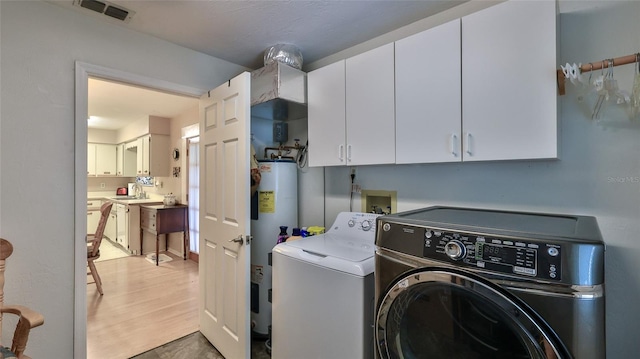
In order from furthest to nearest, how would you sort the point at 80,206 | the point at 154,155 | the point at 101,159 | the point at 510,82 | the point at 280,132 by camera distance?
the point at 101,159
the point at 154,155
the point at 280,132
the point at 80,206
the point at 510,82

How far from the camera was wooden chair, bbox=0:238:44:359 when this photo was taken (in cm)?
128

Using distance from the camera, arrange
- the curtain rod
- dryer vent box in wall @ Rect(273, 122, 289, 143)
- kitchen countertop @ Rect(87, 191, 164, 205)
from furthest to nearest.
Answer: kitchen countertop @ Rect(87, 191, 164, 205) < dryer vent box in wall @ Rect(273, 122, 289, 143) < the curtain rod

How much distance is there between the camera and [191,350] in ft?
6.86

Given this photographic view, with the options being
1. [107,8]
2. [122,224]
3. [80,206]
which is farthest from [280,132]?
[122,224]

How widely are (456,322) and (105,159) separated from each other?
712 cm

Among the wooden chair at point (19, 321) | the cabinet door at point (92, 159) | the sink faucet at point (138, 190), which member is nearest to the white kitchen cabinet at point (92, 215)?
the cabinet door at point (92, 159)

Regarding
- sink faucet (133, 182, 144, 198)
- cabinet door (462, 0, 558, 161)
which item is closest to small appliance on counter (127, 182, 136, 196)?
sink faucet (133, 182, 144, 198)

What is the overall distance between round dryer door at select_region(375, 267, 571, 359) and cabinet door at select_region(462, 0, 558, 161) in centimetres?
66

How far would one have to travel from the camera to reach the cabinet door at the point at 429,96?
1348 mm

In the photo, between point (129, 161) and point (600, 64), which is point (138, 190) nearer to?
point (129, 161)

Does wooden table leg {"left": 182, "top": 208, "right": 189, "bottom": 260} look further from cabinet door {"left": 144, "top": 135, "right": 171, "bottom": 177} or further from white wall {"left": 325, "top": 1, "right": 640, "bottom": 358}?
white wall {"left": 325, "top": 1, "right": 640, "bottom": 358}

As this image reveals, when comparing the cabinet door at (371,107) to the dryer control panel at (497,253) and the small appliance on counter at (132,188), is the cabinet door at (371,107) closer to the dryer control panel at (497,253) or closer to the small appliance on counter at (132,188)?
the dryer control panel at (497,253)

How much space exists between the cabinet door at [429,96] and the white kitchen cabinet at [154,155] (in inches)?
177

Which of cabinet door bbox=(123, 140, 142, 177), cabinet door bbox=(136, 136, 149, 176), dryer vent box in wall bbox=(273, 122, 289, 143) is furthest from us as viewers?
cabinet door bbox=(123, 140, 142, 177)
